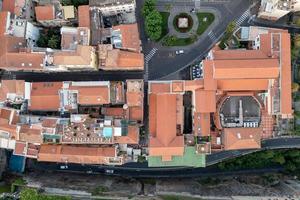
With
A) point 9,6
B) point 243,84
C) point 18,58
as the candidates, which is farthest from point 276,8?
point 9,6

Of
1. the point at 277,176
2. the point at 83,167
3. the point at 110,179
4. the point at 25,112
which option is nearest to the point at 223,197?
the point at 277,176

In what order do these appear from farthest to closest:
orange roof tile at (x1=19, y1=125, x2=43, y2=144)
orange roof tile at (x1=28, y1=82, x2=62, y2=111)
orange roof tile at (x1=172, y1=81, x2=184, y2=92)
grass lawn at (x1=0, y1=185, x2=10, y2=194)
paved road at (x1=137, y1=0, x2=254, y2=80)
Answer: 1. paved road at (x1=137, y1=0, x2=254, y2=80)
2. grass lawn at (x1=0, y1=185, x2=10, y2=194)
3. orange roof tile at (x1=28, y1=82, x2=62, y2=111)
4. orange roof tile at (x1=172, y1=81, x2=184, y2=92)
5. orange roof tile at (x1=19, y1=125, x2=43, y2=144)

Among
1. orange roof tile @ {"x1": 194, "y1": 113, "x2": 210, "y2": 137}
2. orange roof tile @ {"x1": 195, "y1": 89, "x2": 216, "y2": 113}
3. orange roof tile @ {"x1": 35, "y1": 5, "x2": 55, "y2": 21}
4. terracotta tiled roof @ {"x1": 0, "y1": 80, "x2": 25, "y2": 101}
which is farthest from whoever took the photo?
orange roof tile @ {"x1": 194, "y1": 113, "x2": 210, "y2": 137}

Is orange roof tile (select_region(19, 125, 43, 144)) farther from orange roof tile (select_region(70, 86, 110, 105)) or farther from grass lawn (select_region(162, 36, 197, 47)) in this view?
grass lawn (select_region(162, 36, 197, 47))

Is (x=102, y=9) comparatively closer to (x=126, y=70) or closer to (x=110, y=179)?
(x=126, y=70)

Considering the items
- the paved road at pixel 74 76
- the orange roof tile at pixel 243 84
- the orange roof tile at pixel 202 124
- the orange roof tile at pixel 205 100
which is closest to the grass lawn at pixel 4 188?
the paved road at pixel 74 76

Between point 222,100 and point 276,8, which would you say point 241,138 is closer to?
point 222,100

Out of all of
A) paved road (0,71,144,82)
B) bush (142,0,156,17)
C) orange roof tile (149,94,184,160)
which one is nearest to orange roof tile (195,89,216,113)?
orange roof tile (149,94,184,160)
